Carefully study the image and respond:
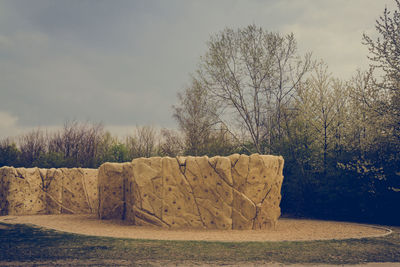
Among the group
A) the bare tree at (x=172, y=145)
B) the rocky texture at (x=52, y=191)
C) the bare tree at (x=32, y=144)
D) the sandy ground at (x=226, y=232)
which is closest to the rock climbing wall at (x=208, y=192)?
the sandy ground at (x=226, y=232)

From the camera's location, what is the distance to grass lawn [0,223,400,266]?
7.57m

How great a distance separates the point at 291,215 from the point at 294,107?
6218mm

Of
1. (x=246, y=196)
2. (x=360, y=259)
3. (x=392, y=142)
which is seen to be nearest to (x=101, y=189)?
(x=246, y=196)

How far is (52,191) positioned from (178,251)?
458 inches

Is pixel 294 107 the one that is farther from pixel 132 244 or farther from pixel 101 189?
pixel 132 244

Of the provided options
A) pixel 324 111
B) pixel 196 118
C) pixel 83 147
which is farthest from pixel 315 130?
pixel 83 147

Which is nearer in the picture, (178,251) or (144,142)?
(178,251)

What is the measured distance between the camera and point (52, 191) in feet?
58.9

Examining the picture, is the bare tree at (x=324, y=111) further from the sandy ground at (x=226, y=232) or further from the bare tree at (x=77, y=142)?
the bare tree at (x=77, y=142)

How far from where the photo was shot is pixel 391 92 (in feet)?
45.9

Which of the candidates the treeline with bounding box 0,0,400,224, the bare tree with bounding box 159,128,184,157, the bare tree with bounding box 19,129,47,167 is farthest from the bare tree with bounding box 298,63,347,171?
the bare tree with bounding box 19,129,47,167

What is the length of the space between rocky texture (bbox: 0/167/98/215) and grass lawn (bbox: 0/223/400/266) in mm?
7559

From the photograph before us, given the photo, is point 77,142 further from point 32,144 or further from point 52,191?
point 52,191

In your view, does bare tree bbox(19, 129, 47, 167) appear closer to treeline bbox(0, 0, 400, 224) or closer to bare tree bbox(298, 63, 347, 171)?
treeline bbox(0, 0, 400, 224)
